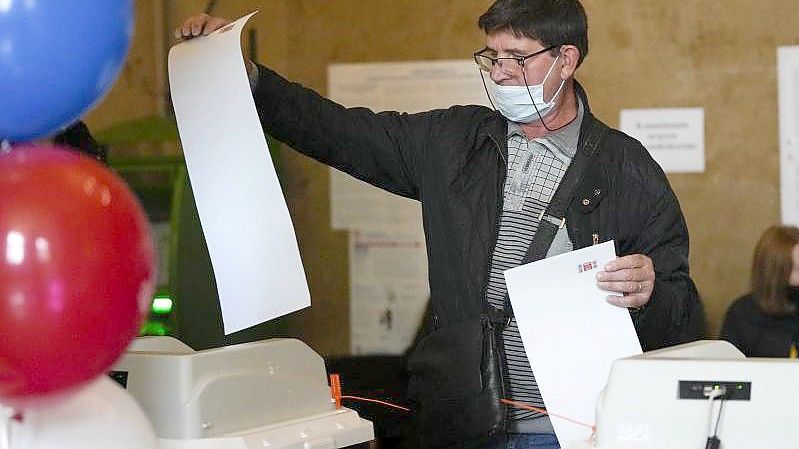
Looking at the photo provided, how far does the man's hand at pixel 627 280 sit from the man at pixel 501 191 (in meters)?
0.16

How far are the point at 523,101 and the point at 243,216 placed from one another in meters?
0.67

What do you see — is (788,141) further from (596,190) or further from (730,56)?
(596,190)

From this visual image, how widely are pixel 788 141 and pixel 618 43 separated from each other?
725mm

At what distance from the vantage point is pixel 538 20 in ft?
8.61

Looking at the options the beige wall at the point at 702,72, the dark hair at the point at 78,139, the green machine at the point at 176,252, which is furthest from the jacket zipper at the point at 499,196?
the beige wall at the point at 702,72

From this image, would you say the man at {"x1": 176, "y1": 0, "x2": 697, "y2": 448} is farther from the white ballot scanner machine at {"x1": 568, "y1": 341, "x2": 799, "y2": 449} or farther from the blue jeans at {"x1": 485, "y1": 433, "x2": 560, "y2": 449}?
the white ballot scanner machine at {"x1": 568, "y1": 341, "x2": 799, "y2": 449}

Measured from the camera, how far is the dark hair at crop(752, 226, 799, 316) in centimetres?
458

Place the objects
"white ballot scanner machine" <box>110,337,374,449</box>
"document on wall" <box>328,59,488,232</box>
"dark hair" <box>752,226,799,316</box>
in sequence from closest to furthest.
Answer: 1. "white ballot scanner machine" <box>110,337,374,449</box>
2. "dark hair" <box>752,226,799,316</box>
3. "document on wall" <box>328,59,488,232</box>

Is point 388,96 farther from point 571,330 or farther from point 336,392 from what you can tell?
point 571,330

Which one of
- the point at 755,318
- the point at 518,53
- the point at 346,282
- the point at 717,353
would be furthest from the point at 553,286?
the point at 346,282

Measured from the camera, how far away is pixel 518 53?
8.68 ft

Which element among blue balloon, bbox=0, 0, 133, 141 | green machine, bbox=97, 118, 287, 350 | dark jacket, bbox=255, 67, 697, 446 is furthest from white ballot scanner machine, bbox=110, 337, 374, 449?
green machine, bbox=97, 118, 287, 350

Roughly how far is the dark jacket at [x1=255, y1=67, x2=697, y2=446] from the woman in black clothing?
2110 millimetres

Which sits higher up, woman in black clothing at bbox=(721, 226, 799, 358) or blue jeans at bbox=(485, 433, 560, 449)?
woman in black clothing at bbox=(721, 226, 799, 358)
